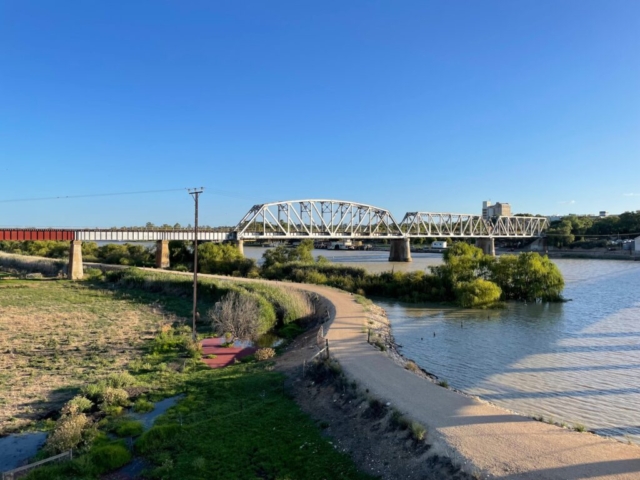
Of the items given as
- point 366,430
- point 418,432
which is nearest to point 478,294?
point 366,430

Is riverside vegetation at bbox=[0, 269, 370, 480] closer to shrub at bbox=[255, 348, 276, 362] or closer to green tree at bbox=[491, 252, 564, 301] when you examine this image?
shrub at bbox=[255, 348, 276, 362]

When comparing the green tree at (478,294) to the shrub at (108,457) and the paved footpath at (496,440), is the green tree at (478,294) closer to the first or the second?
the paved footpath at (496,440)

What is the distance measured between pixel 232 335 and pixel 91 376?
1030cm

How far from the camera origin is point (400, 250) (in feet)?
404

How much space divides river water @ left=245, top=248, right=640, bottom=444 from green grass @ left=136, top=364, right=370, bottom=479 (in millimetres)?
8258

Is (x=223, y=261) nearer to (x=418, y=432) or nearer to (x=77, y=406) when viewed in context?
(x=77, y=406)

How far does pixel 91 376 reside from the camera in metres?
20.1

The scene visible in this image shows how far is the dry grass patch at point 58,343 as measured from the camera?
1772 centimetres

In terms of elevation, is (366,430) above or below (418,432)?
below

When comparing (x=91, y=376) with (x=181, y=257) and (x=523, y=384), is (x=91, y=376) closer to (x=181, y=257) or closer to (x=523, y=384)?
(x=523, y=384)

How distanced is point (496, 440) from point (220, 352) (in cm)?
1703

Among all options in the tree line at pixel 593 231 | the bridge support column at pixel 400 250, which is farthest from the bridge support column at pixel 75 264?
the tree line at pixel 593 231

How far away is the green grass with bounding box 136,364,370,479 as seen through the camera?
38.3 ft

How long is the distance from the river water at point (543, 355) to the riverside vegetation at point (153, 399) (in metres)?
8.73
